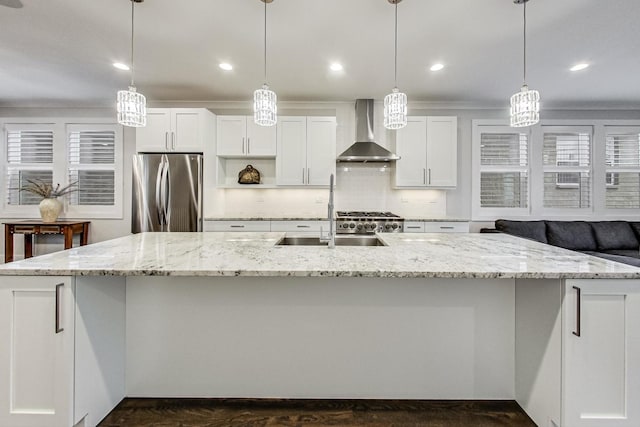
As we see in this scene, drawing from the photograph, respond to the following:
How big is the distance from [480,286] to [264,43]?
2.60m

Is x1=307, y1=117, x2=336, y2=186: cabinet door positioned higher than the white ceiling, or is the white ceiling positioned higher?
the white ceiling

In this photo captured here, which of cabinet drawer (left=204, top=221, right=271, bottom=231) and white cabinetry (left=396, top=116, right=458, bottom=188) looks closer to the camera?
cabinet drawer (left=204, top=221, right=271, bottom=231)

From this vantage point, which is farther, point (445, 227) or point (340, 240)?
point (445, 227)

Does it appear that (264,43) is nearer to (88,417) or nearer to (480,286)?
(480,286)

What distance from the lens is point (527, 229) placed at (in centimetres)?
419

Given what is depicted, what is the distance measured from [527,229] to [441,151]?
1.53 meters

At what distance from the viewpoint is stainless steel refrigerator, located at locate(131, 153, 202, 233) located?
389 centimetres

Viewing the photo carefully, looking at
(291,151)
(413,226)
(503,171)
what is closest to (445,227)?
(413,226)

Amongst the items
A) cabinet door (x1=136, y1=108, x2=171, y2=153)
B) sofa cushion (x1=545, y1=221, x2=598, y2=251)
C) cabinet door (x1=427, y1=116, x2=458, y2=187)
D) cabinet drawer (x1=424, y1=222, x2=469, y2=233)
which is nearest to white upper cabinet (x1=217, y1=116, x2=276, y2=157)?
cabinet door (x1=136, y1=108, x2=171, y2=153)

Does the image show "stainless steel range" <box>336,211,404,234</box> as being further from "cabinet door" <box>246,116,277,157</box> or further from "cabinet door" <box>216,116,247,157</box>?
"cabinet door" <box>216,116,247,157</box>

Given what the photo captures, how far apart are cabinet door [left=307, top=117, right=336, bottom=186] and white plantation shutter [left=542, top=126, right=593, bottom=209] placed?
10.5ft

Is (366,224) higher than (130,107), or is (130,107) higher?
(130,107)

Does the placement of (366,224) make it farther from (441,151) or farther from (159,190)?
(159,190)

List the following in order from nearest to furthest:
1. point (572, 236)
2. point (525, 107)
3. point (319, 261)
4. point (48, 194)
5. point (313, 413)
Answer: point (319, 261), point (313, 413), point (525, 107), point (572, 236), point (48, 194)
